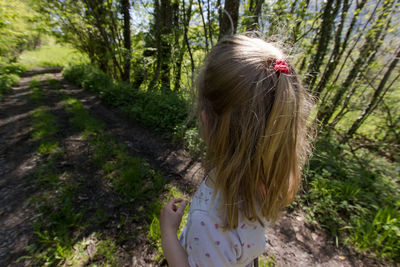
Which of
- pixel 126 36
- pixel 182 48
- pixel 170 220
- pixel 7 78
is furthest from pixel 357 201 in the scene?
pixel 7 78

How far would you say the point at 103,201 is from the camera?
227cm

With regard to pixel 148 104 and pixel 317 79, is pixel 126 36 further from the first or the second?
pixel 317 79

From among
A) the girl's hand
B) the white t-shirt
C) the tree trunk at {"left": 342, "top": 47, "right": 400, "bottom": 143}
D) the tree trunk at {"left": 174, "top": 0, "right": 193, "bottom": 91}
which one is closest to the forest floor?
the girl's hand

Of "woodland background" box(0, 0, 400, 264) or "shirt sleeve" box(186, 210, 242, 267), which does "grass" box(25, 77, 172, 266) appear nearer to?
"woodland background" box(0, 0, 400, 264)

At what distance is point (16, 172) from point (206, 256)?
3.29 meters

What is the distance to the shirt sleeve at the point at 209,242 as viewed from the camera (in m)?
0.75

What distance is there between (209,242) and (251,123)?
538mm

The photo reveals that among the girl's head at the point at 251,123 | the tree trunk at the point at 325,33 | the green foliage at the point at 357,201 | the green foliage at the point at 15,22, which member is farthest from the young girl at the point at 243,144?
the green foliage at the point at 15,22

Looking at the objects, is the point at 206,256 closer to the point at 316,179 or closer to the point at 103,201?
the point at 103,201

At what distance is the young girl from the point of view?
0.74 meters

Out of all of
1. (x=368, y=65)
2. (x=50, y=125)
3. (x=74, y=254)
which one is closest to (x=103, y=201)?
(x=74, y=254)

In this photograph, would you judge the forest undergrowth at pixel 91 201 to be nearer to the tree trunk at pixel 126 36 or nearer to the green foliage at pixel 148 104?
the green foliage at pixel 148 104

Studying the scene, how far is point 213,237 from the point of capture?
75cm

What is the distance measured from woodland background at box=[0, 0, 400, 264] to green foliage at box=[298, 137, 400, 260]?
0.01 m
